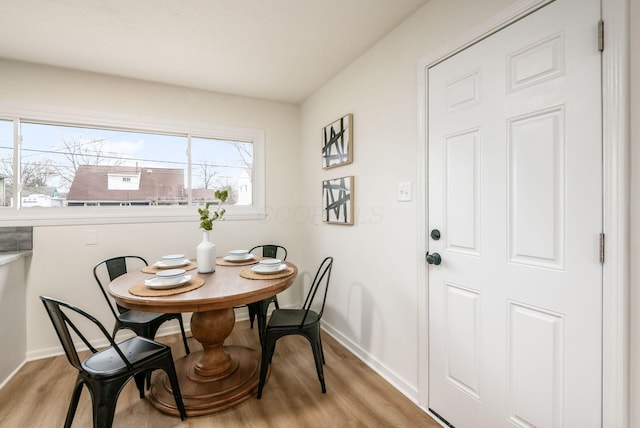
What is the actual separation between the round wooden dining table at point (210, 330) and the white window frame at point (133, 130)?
0.93 meters

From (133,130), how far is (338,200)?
81.8 inches

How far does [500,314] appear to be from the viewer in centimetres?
140

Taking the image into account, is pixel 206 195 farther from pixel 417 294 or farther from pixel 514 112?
pixel 514 112

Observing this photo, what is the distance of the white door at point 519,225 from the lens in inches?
43.5

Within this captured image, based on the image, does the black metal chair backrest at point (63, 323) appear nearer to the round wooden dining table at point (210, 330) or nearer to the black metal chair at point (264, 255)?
the round wooden dining table at point (210, 330)

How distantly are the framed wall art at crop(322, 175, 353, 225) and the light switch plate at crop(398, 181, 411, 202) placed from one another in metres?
0.57

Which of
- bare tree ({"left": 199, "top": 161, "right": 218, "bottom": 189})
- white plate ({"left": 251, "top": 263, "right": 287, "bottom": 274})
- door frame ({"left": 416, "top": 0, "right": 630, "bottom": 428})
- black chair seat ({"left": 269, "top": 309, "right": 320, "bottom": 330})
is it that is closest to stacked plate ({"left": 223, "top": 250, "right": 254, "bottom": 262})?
white plate ({"left": 251, "top": 263, "right": 287, "bottom": 274})

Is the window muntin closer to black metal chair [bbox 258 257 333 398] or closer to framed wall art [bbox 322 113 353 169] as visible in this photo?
black metal chair [bbox 258 257 333 398]

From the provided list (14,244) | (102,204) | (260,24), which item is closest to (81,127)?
(102,204)

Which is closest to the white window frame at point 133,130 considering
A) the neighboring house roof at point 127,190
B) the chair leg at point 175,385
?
the neighboring house roof at point 127,190

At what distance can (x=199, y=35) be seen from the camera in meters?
2.09

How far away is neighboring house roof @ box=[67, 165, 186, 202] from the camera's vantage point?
8.88 ft

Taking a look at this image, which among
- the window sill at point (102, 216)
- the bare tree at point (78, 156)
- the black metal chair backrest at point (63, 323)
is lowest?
the black metal chair backrest at point (63, 323)

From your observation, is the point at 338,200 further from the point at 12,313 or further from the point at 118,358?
the point at 12,313
